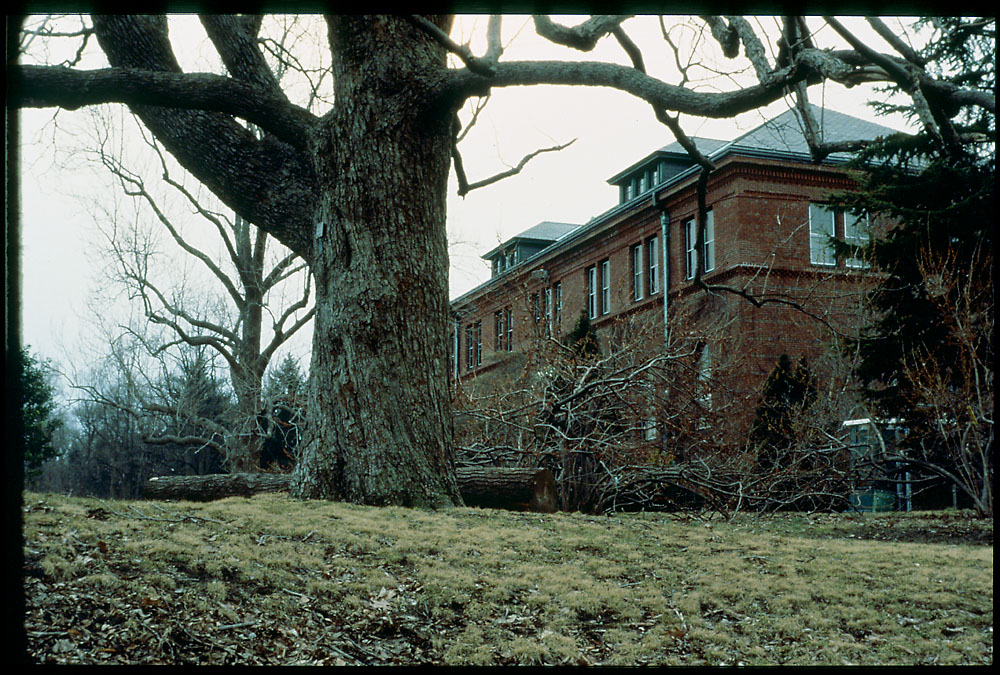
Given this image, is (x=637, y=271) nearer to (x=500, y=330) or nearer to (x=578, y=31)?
(x=500, y=330)

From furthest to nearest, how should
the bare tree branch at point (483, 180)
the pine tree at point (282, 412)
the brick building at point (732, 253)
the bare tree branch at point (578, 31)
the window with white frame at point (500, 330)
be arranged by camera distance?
the pine tree at point (282, 412), the brick building at point (732, 253), the window with white frame at point (500, 330), the bare tree branch at point (483, 180), the bare tree branch at point (578, 31)

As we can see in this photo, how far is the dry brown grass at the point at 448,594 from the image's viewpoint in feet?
13.1

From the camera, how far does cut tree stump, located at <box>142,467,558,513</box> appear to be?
9.01 metres

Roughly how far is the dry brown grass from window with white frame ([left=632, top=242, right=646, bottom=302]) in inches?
869

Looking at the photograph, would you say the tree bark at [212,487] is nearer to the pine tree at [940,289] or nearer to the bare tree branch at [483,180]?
the bare tree branch at [483,180]

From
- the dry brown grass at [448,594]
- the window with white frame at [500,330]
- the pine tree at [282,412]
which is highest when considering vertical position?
the window with white frame at [500,330]

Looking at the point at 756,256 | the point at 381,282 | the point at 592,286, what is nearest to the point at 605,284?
the point at 592,286

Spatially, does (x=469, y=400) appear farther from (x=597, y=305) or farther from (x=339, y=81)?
(x=597, y=305)

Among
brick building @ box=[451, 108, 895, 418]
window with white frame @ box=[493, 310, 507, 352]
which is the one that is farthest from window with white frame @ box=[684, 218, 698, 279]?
window with white frame @ box=[493, 310, 507, 352]

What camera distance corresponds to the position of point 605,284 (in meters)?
31.4

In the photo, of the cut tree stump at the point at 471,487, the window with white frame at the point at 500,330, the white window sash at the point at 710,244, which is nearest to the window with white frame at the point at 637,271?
the white window sash at the point at 710,244

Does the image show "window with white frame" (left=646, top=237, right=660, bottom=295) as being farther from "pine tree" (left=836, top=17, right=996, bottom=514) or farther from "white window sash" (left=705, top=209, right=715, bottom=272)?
"pine tree" (left=836, top=17, right=996, bottom=514)

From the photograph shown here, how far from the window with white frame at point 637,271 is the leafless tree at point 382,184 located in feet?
66.1

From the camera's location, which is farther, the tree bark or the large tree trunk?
the tree bark
